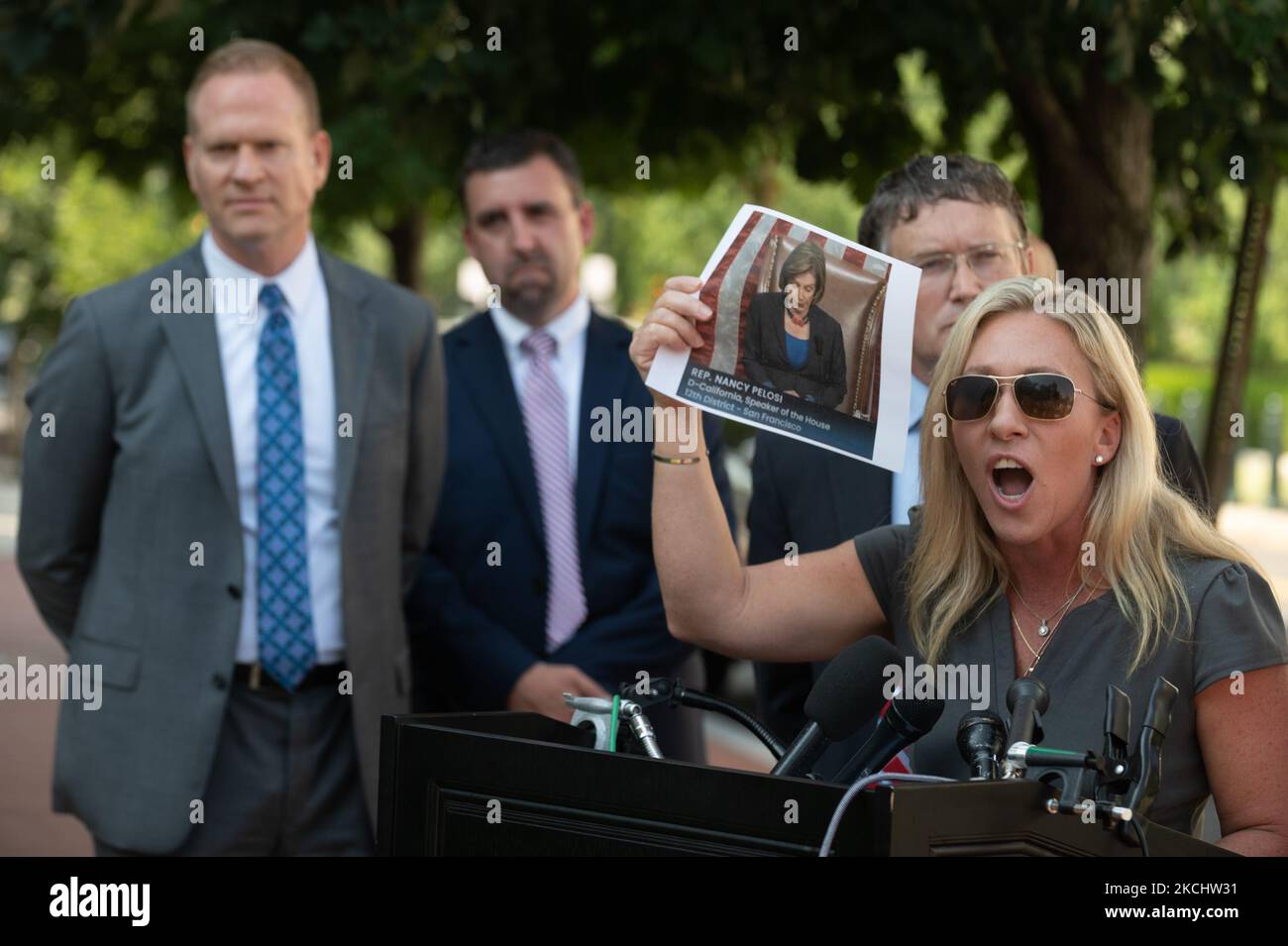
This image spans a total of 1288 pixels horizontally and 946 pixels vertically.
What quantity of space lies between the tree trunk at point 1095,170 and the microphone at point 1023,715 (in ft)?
11.7

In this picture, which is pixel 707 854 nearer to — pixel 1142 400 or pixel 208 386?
pixel 1142 400

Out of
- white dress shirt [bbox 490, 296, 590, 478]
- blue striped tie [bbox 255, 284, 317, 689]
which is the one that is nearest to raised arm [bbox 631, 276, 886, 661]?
blue striped tie [bbox 255, 284, 317, 689]

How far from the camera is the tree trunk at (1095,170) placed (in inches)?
225

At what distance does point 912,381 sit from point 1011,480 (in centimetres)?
88

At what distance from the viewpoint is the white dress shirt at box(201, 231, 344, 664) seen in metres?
4.25

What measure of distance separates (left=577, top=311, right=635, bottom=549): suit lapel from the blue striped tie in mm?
886

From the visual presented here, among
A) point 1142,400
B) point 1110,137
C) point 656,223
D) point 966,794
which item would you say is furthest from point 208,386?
point 656,223

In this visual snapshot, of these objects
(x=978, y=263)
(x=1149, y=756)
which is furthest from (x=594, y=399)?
(x=1149, y=756)

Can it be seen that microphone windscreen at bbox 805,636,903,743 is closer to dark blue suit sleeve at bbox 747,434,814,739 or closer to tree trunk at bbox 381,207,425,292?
dark blue suit sleeve at bbox 747,434,814,739

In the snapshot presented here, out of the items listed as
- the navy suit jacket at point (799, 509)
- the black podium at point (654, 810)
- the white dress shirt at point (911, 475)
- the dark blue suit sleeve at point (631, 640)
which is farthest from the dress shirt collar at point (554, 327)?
the black podium at point (654, 810)

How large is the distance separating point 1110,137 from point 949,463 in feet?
9.99

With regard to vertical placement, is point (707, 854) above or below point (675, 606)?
below
